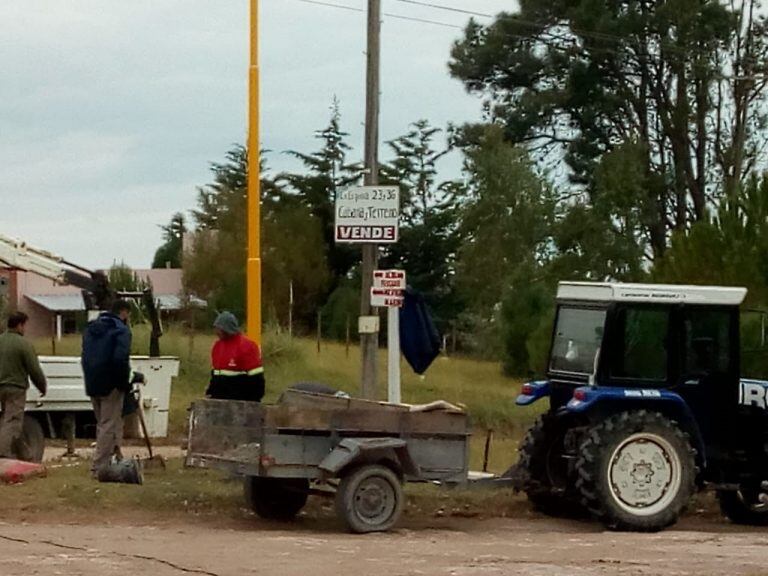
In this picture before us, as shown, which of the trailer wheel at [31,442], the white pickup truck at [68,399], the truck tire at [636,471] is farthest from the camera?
the white pickup truck at [68,399]

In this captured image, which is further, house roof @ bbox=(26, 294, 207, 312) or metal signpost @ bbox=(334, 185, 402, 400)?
house roof @ bbox=(26, 294, 207, 312)

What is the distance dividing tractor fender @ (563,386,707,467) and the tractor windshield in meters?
0.42

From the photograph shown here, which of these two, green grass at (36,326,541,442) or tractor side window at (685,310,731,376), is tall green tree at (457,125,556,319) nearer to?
green grass at (36,326,541,442)

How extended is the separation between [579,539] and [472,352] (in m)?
35.9

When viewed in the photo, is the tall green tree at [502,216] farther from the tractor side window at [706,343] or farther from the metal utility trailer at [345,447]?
the metal utility trailer at [345,447]

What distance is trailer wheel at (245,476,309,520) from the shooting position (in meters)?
13.9

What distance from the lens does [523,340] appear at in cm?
3878

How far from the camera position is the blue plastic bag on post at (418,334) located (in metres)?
18.3

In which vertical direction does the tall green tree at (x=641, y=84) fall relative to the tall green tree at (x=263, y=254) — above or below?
above

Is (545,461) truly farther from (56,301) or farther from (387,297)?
(56,301)

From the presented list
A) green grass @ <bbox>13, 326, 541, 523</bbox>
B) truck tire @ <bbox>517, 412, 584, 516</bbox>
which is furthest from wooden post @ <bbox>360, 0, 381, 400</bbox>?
truck tire @ <bbox>517, 412, 584, 516</bbox>

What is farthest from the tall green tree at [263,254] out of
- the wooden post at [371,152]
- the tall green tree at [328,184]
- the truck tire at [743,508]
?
the truck tire at [743,508]

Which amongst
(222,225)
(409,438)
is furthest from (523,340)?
(409,438)

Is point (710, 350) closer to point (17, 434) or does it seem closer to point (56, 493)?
point (56, 493)
